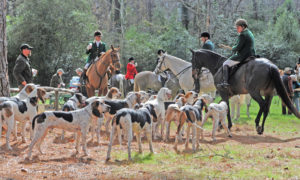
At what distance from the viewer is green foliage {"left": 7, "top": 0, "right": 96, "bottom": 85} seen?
24672 mm

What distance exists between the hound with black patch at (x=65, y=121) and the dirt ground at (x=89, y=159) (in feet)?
1.30

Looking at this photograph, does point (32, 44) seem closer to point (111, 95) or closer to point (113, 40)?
point (113, 40)

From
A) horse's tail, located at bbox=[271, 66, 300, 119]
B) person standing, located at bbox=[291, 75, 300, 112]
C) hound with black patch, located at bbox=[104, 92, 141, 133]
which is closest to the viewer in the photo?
horse's tail, located at bbox=[271, 66, 300, 119]

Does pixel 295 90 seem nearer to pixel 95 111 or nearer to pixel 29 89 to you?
pixel 95 111

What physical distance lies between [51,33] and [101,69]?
14786 mm

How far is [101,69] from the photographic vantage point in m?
11.8

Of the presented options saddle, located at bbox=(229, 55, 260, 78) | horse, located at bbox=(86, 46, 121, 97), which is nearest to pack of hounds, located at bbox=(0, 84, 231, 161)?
saddle, located at bbox=(229, 55, 260, 78)

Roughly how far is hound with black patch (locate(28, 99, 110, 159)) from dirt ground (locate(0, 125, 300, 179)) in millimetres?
395

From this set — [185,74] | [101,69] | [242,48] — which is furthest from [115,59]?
[242,48]

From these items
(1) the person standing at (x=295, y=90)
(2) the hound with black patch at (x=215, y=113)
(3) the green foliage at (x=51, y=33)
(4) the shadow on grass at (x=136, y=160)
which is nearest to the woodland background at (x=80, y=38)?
(3) the green foliage at (x=51, y=33)

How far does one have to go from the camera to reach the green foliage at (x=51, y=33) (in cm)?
2467

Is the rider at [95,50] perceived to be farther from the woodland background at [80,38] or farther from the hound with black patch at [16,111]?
the woodland background at [80,38]

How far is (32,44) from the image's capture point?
81.8 feet

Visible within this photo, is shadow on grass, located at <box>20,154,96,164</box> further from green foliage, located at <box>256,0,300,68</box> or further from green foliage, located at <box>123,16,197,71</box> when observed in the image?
green foliage, located at <box>256,0,300,68</box>
